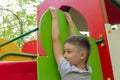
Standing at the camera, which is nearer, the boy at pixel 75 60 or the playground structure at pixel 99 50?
the boy at pixel 75 60

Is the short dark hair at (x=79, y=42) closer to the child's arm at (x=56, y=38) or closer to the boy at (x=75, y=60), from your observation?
the boy at (x=75, y=60)

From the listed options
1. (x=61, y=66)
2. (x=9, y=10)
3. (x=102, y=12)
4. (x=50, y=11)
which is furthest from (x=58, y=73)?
(x=9, y=10)

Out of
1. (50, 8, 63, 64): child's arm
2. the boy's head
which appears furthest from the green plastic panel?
the boy's head

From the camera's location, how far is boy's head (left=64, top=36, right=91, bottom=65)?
1577mm

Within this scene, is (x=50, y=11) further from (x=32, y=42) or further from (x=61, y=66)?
(x=32, y=42)

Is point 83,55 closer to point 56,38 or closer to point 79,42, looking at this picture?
point 79,42

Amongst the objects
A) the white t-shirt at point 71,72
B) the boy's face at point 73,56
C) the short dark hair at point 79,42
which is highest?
the short dark hair at point 79,42

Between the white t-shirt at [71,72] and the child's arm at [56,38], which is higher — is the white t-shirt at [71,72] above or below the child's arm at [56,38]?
below

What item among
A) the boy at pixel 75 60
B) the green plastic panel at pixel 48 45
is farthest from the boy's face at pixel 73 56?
the green plastic panel at pixel 48 45

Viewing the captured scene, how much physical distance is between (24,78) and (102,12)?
3.22 feet

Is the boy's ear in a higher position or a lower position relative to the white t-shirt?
A: higher

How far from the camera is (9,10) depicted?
8391 millimetres

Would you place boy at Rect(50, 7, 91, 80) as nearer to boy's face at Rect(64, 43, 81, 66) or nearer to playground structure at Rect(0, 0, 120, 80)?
boy's face at Rect(64, 43, 81, 66)

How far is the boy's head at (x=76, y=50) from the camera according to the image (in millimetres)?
1577
